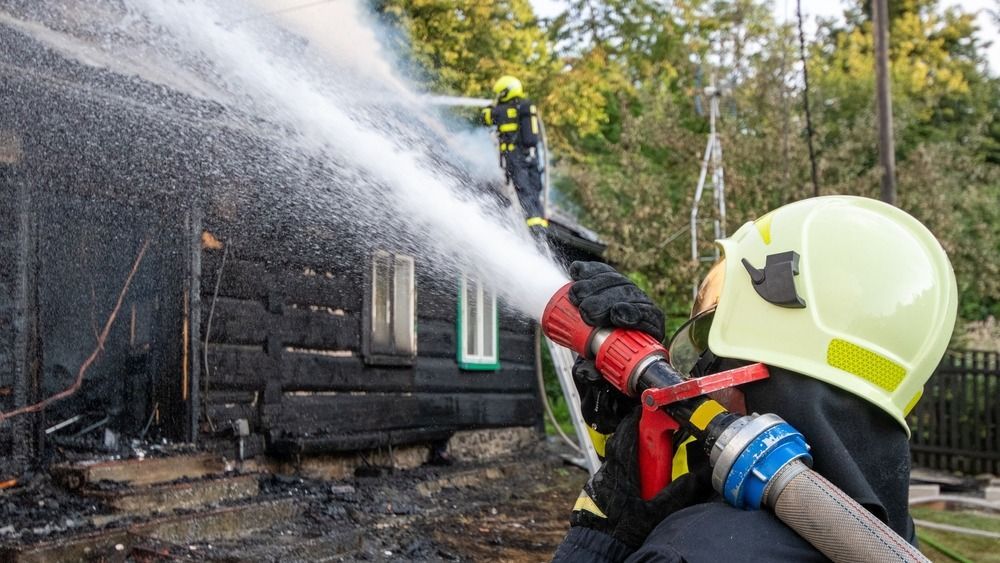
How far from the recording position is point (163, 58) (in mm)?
6000

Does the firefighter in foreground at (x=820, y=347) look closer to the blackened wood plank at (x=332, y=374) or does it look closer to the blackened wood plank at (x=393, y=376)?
the blackened wood plank at (x=332, y=374)

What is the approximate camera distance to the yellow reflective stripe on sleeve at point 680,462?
1.70 metres

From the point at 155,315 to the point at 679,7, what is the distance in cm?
1300

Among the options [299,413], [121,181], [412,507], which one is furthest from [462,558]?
[121,181]

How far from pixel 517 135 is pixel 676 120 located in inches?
400

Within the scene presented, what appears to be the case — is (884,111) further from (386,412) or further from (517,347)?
(386,412)

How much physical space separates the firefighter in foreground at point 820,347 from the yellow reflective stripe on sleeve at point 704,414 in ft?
0.30

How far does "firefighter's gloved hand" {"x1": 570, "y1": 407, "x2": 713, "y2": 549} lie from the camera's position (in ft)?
5.34

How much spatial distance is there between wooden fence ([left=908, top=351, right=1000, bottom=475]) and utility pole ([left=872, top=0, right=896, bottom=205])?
8.50 feet

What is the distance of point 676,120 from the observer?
18562mm

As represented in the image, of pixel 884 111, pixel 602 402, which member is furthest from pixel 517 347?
pixel 602 402

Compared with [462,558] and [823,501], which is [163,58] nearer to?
[462,558]

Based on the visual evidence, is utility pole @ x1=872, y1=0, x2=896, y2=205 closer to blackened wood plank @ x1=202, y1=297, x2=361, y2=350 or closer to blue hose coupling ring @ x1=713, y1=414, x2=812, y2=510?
blackened wood plank @ x1=202, y1=297, x2=361, y2=350

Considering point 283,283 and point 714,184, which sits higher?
point 714,184
